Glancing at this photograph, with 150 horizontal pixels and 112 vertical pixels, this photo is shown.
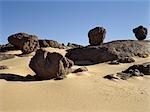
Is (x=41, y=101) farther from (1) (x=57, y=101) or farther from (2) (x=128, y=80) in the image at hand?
(2) (x=128, y=80)

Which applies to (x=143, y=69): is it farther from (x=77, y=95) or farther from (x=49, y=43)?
(x=49, y=43)

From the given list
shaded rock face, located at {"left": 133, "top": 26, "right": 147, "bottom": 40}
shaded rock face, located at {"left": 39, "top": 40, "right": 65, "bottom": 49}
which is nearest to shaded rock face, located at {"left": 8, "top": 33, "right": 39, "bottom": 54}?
shaded rock face, located at {"left": 39, "top": 40, "right": 65, "bottom": 49}

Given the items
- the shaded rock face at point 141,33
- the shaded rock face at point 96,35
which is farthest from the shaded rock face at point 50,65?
the shaded rock face at point 141,33

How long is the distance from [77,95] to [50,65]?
315 cm

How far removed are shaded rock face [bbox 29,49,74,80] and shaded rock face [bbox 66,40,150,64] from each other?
24.7ft

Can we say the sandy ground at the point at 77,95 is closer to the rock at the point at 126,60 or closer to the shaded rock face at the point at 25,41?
the rock at the point at 126,60

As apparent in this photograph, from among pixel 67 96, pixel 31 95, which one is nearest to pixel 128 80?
pixel 67 96

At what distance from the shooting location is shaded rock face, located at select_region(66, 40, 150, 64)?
24.9m

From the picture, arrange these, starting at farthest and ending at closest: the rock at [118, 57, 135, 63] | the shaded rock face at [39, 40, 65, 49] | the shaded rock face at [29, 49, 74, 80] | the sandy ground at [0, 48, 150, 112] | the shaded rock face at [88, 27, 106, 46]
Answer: the shaded rock face at [39, 40, 65, 49] < the shaded rock face at [88, 27, 106, 46] < the rock at [118, 57, 135, 63] < the shaded rock face at [29, 49, 74, 80] < the sandy ground at [0, 48, 150, 112]

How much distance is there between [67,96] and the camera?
45.8 feet

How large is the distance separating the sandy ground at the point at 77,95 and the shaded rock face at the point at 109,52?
7.29m

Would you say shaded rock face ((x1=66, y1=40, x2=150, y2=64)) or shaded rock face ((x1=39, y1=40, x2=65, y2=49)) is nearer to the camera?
shaded rock face ((x1=66, y1=40, x2=150, y2=64))

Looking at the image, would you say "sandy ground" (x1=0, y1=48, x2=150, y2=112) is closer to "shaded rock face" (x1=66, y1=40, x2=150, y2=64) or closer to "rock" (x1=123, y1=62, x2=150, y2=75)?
"rock" (x1=123, y1=62, x2=150, y2=75)

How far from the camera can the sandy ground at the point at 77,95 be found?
12562 millimetres
